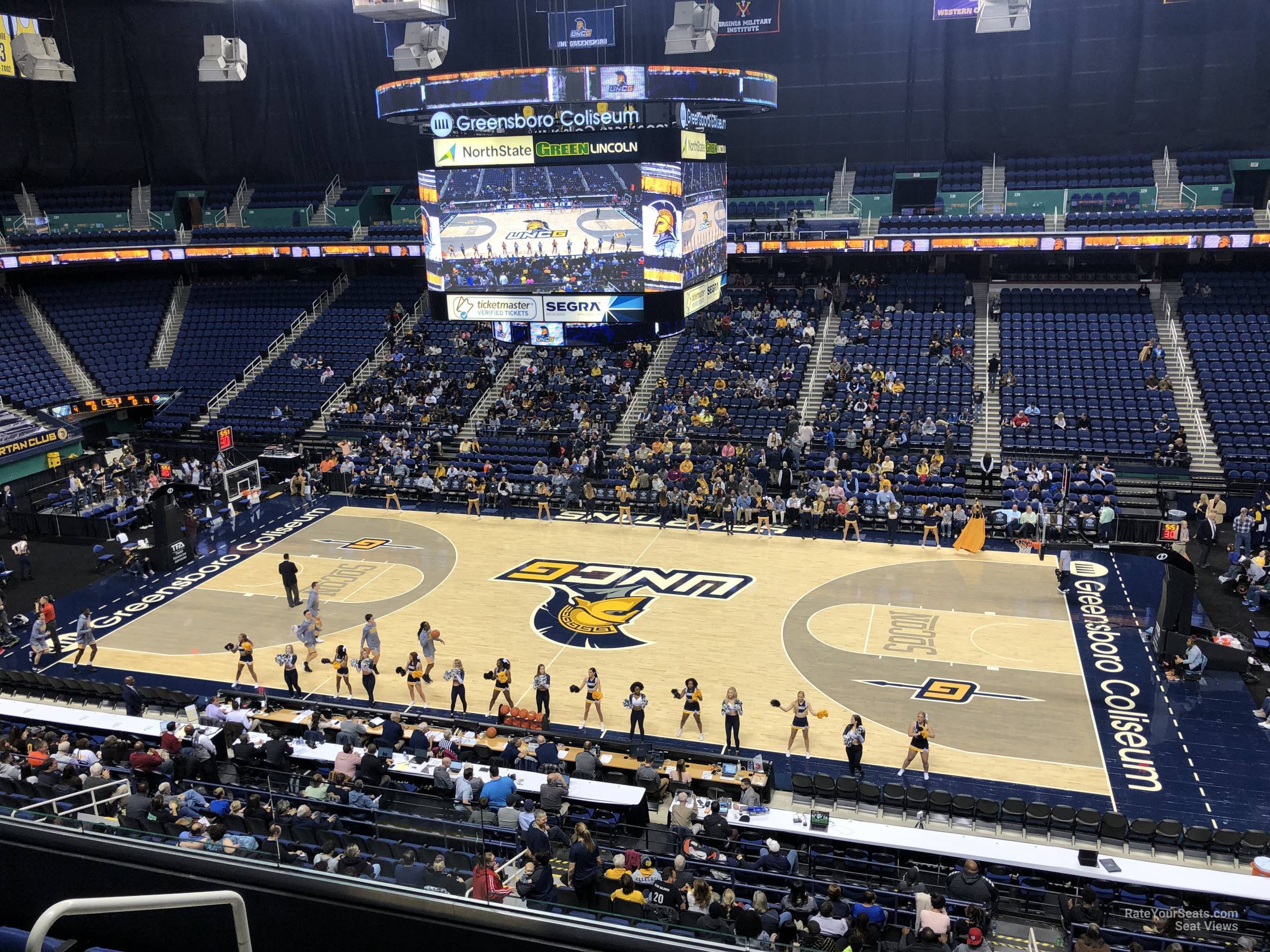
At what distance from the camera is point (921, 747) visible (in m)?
15.8

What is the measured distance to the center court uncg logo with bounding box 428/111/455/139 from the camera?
2322 centimetres

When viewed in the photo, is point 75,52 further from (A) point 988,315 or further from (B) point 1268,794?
(B) point 1268,794

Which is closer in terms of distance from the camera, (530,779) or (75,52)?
(530,779)

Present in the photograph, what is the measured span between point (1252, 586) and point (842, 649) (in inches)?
374

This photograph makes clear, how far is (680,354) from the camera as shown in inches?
1439

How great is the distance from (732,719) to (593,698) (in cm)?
254

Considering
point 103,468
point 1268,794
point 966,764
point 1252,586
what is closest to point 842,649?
point 966,764

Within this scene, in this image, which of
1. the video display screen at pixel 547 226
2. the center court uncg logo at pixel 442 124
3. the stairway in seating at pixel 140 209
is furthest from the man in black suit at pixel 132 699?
the stairway in seating at pixel 140 209

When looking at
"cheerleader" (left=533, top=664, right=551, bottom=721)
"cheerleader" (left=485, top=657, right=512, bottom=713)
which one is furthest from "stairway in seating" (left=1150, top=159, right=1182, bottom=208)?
"cheerleader" (left=485, top=657, right=512, bottom=713)

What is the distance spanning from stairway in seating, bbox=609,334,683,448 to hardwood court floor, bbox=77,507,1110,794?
521 cm

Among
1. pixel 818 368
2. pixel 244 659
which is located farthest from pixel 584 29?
pixel 244 659

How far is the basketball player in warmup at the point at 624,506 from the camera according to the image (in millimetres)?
29469

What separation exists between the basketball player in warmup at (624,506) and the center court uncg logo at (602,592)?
3.76 metres

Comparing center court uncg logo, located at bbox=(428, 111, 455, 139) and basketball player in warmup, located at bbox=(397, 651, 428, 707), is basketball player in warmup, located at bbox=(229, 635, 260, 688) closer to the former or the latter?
basketball player in warmup, located at bbox=(397, 651, 428, 707)
